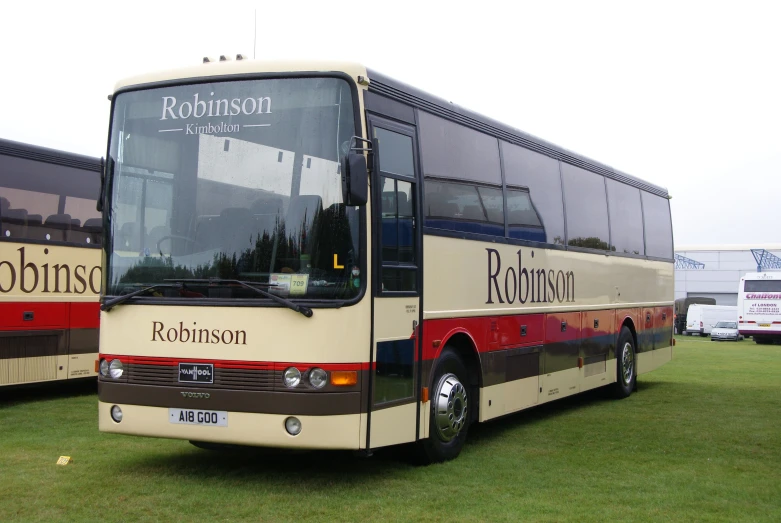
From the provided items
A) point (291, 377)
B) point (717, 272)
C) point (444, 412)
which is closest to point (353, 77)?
point (291, 377)

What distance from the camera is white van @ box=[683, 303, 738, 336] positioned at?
53156 mm

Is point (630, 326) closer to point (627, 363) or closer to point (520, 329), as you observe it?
point (627, 363)

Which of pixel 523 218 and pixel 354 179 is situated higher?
pixel 523 218

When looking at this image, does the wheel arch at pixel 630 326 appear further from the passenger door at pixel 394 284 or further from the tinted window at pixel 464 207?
the passenger door at pixel 394 284

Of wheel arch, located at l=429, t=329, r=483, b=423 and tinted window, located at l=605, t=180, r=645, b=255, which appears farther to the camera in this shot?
tinted window, located at l=605, t=180, r=645, b=255

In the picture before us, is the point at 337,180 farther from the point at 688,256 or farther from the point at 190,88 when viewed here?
the point at 688,256

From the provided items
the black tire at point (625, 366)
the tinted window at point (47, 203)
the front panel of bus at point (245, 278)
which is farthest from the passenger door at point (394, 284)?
the black tire at point (625, 366)

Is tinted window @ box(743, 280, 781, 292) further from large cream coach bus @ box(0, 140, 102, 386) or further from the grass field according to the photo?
large cream coach bus @ box(0, 140, 102, 386)

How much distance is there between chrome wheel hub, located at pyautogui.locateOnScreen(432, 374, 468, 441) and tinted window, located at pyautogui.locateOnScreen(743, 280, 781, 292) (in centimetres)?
4012

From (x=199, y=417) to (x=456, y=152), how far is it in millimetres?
3977

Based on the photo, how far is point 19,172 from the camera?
44.9ft

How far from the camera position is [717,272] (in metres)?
80.9

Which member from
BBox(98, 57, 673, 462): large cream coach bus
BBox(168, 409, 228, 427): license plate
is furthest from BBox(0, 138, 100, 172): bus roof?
BBox(168, 409, 228, 427): license plate

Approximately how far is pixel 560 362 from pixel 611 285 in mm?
2647
